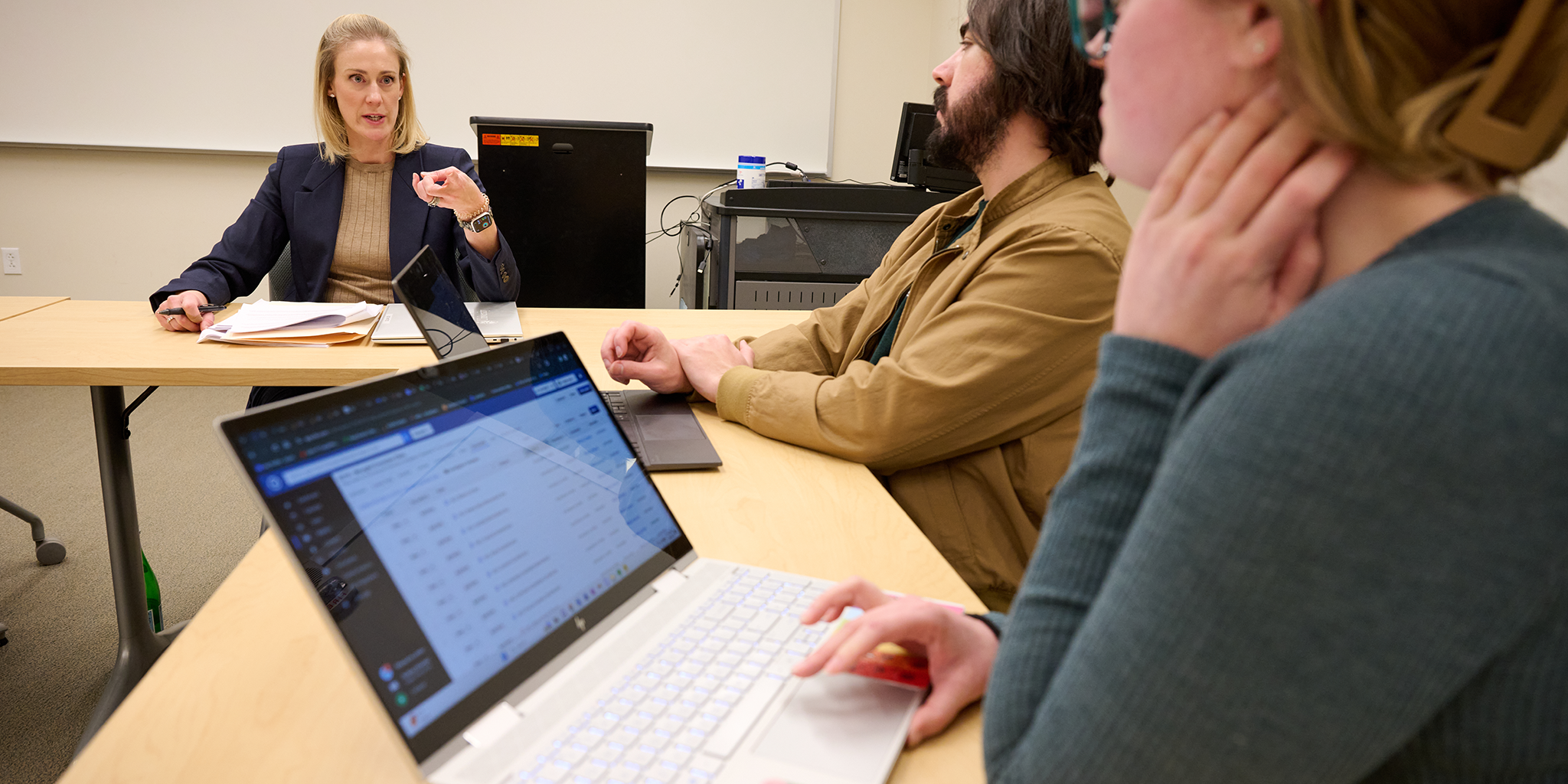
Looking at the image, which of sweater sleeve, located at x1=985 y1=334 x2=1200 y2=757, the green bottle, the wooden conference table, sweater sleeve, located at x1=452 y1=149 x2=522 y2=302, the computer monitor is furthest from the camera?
the computer monitor

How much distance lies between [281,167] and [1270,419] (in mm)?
2366

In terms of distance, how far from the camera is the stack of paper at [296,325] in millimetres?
1605

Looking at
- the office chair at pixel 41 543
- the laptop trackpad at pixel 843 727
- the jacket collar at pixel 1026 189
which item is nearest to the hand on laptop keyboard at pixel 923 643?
the laptop trackpad at pixel 843 727

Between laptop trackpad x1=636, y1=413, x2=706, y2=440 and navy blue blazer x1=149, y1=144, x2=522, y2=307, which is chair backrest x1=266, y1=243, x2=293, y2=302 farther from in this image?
laptop trackpad x1=636, y1=413, x2=706, y2=440

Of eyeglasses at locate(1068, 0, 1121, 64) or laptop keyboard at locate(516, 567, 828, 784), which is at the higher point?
eyeglasses at locate(1068, 0, 1121, 64)

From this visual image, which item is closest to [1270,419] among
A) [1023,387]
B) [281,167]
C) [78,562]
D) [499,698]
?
[499,698]

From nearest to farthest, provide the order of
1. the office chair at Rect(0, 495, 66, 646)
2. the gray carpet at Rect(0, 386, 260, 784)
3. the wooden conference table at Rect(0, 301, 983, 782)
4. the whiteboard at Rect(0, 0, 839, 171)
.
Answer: the wooden conference table at Rect(0, 301, 983, 782) → the gray carpet at Rect(0, 386, 260, 784) → the office chair at Rect(0, 495, 66, 646) → the whiteboard at Rect(0, 0, 839, 171)

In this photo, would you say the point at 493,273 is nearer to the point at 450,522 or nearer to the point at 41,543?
the point at 41,543

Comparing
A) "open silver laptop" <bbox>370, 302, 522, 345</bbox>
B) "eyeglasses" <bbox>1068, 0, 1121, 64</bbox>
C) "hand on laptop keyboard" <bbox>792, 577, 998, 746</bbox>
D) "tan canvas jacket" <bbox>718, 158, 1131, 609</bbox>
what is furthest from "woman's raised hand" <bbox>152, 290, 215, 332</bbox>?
"eyeglasses" <bbox>1068, 0, 1121, 64</bbox>

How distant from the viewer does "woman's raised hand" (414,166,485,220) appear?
1858mm

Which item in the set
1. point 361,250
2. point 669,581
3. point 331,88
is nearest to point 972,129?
point 669,581

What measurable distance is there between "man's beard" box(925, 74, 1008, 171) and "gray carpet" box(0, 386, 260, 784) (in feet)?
5.71

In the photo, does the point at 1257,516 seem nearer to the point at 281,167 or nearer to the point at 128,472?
the point at 128,472

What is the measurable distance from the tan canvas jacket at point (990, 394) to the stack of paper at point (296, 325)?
0.91m
